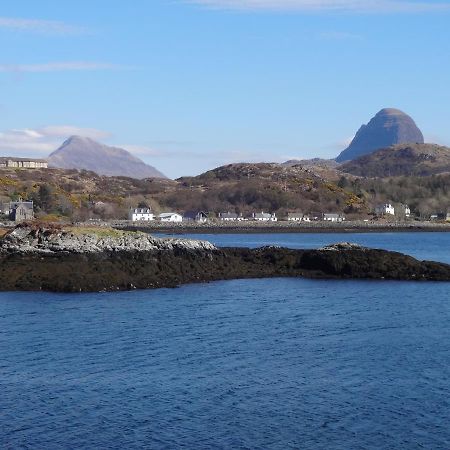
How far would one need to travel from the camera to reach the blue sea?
1873cm

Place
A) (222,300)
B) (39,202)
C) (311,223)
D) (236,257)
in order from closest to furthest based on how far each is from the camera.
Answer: (222,300)
(236,257)
(39,202)
(311,223)

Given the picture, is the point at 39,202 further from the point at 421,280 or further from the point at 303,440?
the point at 303,440

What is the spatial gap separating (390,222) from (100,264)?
3963 inches

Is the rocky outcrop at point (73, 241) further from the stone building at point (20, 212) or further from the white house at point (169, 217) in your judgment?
the white house at point (169, 217)

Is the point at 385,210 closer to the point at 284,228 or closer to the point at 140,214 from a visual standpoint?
the point at 284,228

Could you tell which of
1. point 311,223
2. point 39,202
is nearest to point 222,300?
point 39,202

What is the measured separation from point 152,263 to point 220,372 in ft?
69.9

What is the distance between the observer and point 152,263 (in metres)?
45.0

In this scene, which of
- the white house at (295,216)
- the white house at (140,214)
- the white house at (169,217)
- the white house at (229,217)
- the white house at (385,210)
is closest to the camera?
the white house at (140,214)

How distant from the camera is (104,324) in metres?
31.0

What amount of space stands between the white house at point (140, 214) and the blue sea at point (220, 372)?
304ft

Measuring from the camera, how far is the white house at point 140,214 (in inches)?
5157

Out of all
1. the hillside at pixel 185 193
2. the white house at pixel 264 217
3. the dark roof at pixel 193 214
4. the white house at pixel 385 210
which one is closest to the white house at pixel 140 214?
the hillside at pixel 185 193

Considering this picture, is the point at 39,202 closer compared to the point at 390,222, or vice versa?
the point at 39,202
